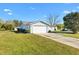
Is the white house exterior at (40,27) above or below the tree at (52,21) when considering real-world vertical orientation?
below

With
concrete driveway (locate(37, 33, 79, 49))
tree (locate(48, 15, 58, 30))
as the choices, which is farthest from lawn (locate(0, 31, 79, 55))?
tree (locate(48, 15, 58, 30))

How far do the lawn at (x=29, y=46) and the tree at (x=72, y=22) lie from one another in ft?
1.14

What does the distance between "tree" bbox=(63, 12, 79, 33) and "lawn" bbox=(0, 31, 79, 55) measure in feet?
1.14

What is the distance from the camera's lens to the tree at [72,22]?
9656mm

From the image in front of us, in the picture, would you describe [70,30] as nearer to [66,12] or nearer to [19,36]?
[66,12]

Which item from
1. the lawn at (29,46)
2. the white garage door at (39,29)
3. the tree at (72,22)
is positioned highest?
the tree at (72,22)

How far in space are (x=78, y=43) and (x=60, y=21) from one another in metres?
0.51

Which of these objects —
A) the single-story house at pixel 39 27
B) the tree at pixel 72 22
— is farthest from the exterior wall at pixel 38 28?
the tree at pixel 72 22

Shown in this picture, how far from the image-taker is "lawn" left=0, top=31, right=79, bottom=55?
962 centimetres

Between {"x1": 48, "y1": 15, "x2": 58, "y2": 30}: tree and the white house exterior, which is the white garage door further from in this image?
{"x1": 48, "y1": 15, "x2": 58, "y2": 30}: tree

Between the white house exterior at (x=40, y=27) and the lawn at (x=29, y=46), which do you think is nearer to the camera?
Result: the lawn at (x=29, y=46)

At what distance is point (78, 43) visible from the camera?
380 inches

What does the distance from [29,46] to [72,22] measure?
0.89 meters

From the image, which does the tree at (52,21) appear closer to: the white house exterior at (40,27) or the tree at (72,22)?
the white house exterior at (40,27)
